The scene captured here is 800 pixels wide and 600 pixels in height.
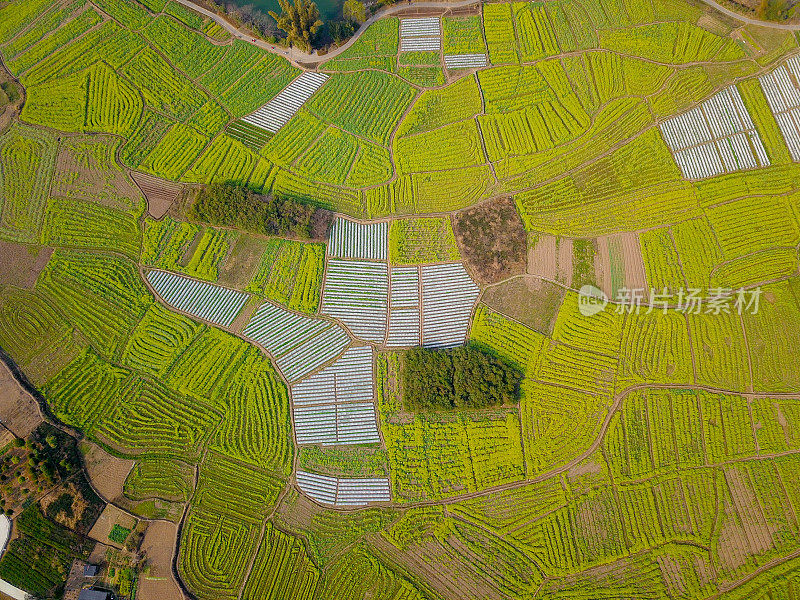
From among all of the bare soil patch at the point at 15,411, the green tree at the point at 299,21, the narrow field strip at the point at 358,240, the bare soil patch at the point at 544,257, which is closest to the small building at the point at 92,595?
the bare soil patch at the point at 15,411

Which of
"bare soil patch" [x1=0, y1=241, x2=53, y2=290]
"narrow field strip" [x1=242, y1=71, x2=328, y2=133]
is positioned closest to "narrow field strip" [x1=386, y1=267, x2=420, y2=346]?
"narrow field strip" [x1=242, y1=71, x2=328, y2=133]

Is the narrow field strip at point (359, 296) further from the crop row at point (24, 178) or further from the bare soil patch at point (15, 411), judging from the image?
the crop row at point (24, 178)

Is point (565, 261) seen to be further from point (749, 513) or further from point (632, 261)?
point (749, 513)

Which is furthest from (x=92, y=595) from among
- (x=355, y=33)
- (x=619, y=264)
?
(x=355, y=33)

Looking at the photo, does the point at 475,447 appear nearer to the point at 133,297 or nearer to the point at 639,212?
the point at 639,212

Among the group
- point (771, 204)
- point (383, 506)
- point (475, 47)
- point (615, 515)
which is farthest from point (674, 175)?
point (383, 506)
